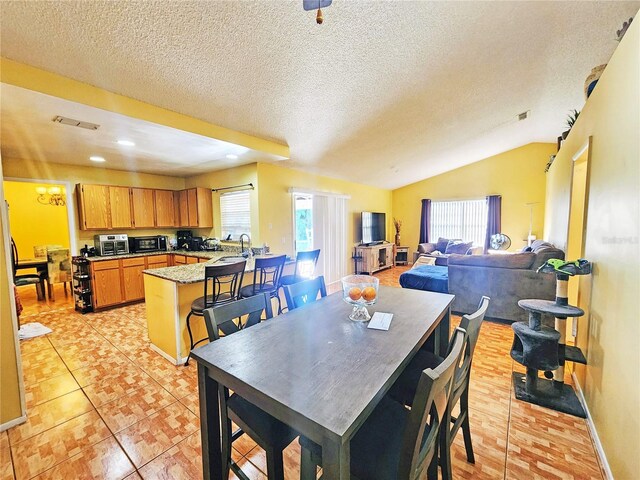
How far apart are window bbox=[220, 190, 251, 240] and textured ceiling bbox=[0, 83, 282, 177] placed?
1.71 feet

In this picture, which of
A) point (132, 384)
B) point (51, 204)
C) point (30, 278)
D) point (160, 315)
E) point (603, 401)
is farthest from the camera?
point (51, 204)

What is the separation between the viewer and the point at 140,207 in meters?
4.77

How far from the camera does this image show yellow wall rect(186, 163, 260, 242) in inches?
170

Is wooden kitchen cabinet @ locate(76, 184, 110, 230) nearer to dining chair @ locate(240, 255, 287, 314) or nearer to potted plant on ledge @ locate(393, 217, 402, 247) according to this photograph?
dining chair @ locate(240, 255, 287, 314)

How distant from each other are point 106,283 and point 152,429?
10.5 ft

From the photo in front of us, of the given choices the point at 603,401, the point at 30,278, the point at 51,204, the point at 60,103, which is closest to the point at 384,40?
the point at 60,103

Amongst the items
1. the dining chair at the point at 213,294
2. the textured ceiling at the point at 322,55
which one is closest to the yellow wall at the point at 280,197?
the textured ceiling at the point at 322,55

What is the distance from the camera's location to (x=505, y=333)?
326 cm

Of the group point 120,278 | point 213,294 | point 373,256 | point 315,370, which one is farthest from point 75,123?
point 373,256

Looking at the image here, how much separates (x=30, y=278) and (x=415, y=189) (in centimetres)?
889

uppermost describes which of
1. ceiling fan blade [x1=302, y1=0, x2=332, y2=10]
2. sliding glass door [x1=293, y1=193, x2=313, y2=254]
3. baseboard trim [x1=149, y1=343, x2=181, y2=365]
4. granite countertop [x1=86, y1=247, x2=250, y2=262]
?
ceiling fan blade [x1=302, y1=0, x2=332, y2=10]

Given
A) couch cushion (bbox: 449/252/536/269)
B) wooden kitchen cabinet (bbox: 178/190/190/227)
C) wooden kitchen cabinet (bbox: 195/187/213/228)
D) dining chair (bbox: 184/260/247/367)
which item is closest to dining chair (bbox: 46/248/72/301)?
wooden kitchen cabinet (bbox: 178/190/190/227)

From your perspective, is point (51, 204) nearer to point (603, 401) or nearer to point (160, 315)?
point (160, 315)

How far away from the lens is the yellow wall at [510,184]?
6.60 metres
